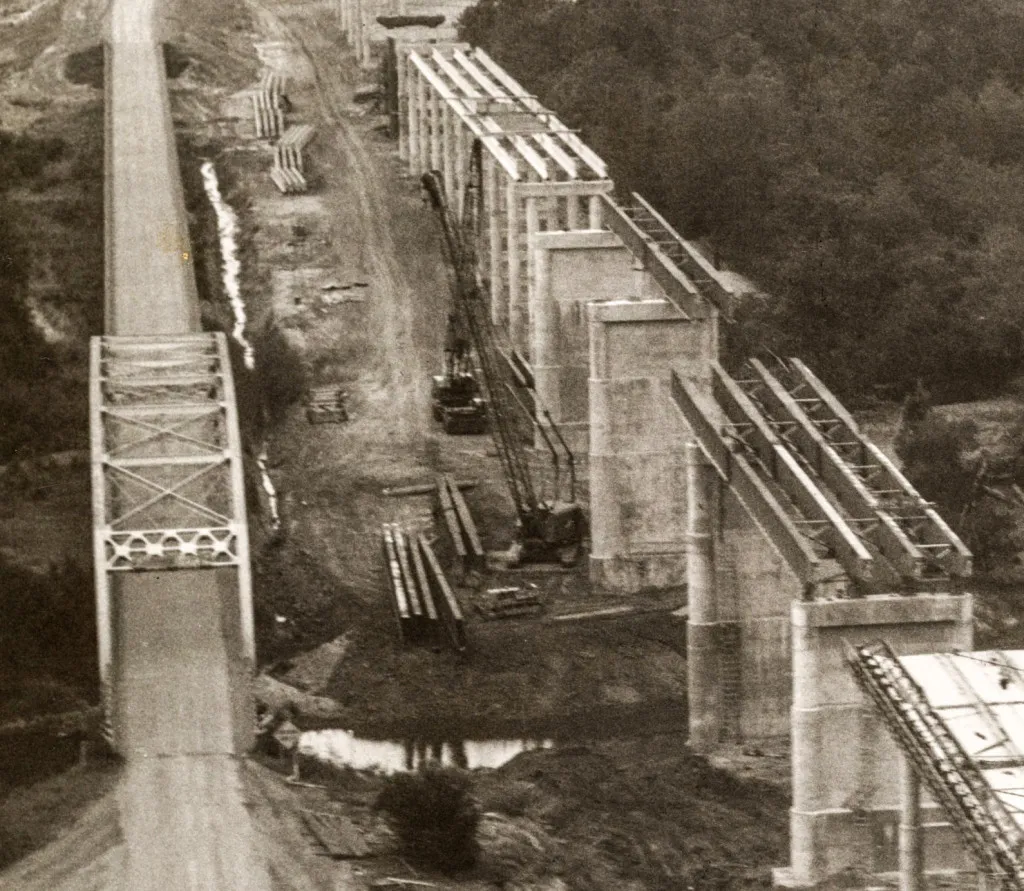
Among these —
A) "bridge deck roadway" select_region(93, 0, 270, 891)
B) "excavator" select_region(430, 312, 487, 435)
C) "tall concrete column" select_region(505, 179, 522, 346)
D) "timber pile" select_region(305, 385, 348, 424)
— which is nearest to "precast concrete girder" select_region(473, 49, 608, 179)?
"tall concrete column" select_region(505, 179, 522, 346)

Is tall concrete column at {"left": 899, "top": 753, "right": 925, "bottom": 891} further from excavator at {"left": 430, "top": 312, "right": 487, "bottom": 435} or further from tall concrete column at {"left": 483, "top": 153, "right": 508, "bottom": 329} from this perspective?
tall concrete column at {"left": 483, "top": 153, "right": 508, "bottom": 329}

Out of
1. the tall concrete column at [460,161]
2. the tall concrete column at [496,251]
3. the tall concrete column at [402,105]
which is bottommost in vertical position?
the tall concrete column at [496,251]

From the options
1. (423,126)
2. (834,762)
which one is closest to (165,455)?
(834,762)

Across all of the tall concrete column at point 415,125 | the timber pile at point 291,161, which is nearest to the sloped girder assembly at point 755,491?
the timber pile at point 291,161

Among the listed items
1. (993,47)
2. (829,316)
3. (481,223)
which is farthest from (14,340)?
(993,47)

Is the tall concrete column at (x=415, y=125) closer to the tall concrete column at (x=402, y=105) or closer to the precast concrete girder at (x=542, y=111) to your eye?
the tall concrete column at (x=402, y=105)

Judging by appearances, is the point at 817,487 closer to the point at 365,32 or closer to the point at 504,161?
the point at 504,161

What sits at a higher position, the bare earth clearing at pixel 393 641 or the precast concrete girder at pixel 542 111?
the precast concrete girder at pixel 542 111
